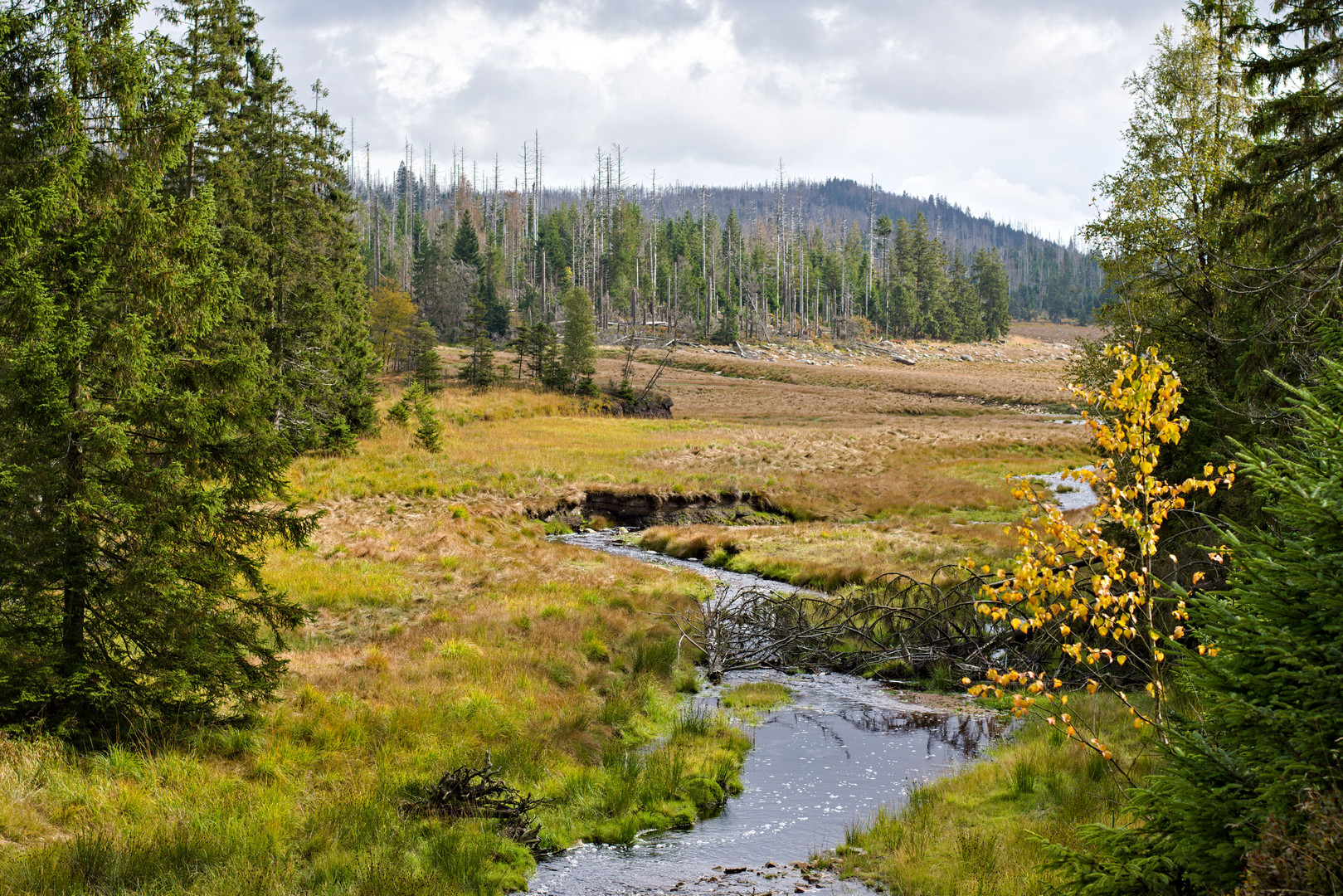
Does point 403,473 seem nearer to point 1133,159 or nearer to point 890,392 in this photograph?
point 1133,159

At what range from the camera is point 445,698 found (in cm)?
1102

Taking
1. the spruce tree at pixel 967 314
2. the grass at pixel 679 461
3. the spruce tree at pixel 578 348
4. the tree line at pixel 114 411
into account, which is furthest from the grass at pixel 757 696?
the spruce tree at pixel 967 314

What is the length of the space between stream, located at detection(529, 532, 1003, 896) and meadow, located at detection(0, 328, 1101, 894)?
0.35 meters

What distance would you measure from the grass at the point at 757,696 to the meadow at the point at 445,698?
2.62 ft

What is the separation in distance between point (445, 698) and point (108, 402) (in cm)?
553

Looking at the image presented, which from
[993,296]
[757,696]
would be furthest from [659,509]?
[993,296]

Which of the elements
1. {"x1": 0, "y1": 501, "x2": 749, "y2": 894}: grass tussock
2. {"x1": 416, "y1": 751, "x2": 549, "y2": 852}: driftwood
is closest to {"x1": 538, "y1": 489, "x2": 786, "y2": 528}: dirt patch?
{"x1": 0, "y1": 501, "x2": 749, "y2": 894}: grass tussock

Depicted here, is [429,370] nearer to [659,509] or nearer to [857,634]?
[659,509]

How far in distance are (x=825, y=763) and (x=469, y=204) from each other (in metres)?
161

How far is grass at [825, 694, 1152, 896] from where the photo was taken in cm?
734

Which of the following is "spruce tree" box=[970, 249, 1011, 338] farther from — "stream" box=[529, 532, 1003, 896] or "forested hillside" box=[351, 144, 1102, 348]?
Answer: "stream" box=[529, 532, 1003, 896]

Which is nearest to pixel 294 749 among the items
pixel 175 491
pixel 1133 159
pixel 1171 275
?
pixel 175 491

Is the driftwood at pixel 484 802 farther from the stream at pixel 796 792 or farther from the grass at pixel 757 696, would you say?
the grass at pixel 757 696

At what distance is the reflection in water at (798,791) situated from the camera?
7793 mm
